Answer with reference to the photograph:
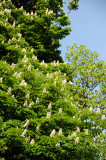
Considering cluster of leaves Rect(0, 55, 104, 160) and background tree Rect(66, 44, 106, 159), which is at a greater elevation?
background tree Rect(66, 44, 106, 159)

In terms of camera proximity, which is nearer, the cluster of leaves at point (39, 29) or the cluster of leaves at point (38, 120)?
the cluster of leaves at point (38, 120)

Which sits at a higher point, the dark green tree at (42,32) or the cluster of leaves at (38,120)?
the dark green tree at (42,32)

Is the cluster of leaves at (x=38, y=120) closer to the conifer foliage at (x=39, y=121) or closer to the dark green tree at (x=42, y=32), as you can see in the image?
the conifer foliage at (x=39, y=121)

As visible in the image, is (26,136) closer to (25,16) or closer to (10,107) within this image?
(10,107)

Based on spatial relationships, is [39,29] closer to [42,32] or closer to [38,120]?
[42,32]

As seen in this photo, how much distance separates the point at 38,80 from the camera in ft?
38.3

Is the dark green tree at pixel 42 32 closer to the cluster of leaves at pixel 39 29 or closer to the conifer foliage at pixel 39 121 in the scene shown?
the cluster of leaves at pixel 39 29

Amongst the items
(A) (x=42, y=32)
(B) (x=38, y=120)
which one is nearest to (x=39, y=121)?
(B) (x=38, y=120)

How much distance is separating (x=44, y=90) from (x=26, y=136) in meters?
2.69

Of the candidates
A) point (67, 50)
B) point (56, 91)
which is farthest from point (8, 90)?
point (67, 50)

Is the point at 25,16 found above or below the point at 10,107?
above

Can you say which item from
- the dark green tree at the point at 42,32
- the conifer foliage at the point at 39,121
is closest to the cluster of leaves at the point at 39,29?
the dark green tree at the point at 42,32

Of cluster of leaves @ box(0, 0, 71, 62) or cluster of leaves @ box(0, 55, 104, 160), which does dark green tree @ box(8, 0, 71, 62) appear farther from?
cluster of leaves @ box(0, 55, 104, 160)

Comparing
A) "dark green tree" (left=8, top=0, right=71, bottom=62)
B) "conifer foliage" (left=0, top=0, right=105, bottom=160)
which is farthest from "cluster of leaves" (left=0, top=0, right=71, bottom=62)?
"conifer foliage" (left=0, top=0, right=105, bottom=160)
